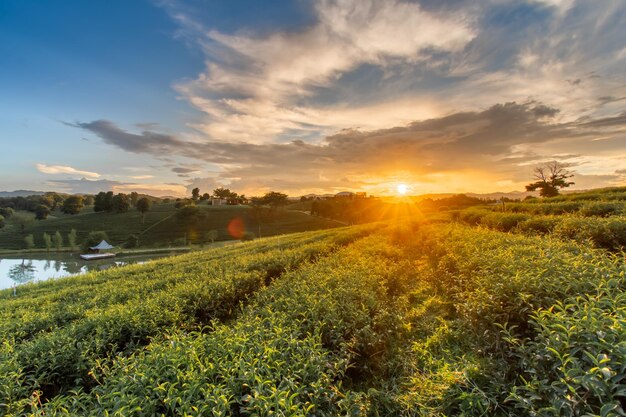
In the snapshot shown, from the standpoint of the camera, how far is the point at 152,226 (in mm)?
87438

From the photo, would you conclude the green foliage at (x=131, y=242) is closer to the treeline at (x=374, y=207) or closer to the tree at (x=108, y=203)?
the tree at (x=108, y=203)

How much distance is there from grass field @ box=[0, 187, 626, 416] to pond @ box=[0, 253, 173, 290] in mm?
40674

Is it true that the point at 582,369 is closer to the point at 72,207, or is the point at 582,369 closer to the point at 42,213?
the point at 42,213

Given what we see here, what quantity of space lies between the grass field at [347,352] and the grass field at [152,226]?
237 ft

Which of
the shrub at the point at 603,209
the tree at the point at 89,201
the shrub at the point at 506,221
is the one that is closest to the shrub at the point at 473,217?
the shrub at the point at 506,221

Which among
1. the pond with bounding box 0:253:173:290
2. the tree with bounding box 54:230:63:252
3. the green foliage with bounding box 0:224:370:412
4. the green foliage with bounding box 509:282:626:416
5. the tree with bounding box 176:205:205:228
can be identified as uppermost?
the green foliage with bounding box 509:282:626:416

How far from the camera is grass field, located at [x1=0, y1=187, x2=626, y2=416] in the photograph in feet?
9.19

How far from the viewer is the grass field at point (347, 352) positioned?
280 cm

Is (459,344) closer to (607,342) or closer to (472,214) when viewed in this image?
(607,342)

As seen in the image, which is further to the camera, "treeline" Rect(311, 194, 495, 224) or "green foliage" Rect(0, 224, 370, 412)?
"treeline" Rect(311, 194, 495, 224)

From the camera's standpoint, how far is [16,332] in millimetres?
6445

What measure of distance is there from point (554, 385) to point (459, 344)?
3360mm

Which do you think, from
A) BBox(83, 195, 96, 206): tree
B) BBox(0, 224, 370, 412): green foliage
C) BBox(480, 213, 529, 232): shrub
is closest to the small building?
BBox(83, 195, 96, 206): tree

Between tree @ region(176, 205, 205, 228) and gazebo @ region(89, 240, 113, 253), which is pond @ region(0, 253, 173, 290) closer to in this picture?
gazebo @ region(89, 240, 113, 253)
